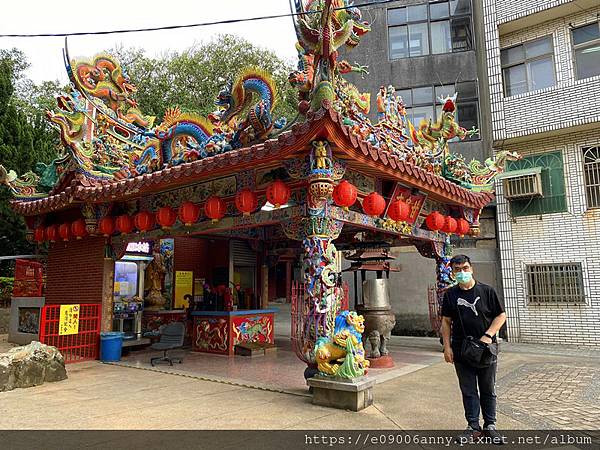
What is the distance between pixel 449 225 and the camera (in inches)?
355

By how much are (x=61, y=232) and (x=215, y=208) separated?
15.5 ft

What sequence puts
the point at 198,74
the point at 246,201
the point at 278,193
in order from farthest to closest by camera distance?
the point at 198,74 → the point at 246,201 → the point at 278,193

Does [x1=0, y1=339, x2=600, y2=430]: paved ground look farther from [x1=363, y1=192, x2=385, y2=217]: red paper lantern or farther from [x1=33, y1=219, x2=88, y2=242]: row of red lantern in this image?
[x1=33, y1=219, x2=88, y2=242]: row of red lantern

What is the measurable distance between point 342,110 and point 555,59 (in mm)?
8528

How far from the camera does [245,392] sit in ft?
19.8

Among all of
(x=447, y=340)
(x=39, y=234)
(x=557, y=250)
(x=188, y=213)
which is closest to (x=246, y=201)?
(x=188, y=213)

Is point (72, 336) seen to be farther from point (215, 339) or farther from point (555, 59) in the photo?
point (555, 59)

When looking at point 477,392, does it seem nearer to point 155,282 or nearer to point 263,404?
point 263,404

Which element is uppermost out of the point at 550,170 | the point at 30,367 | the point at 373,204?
the point at 550,170

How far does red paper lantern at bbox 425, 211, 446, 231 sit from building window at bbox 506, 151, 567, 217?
4.32m

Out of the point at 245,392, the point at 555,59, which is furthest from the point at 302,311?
the point at 555,59

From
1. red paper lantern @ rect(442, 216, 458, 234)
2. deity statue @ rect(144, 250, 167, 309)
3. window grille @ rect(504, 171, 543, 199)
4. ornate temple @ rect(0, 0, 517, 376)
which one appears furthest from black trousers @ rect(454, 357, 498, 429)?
window grille @ rect(504, 171, 543, 199)

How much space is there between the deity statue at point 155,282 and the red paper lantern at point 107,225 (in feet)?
5.48

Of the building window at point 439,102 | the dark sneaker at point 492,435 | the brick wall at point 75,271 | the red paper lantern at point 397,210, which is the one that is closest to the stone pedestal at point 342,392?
the dark sneaker at point 492,435
